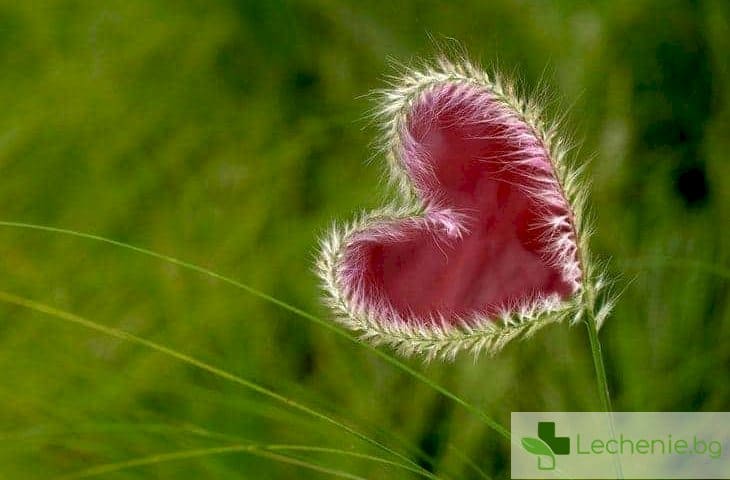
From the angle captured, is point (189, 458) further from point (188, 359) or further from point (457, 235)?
point (457, 235)

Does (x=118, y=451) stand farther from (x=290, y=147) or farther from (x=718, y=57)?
(x=718, y=57)

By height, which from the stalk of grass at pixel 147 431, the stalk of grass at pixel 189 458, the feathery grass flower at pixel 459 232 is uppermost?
the feathery grass flower at pixel 459 232

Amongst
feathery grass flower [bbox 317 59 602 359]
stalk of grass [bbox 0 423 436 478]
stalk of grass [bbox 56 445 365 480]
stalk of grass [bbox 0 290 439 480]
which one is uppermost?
feathery grass flower [bbox 317 59 602 359]

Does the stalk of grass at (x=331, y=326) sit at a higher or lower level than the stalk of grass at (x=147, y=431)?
higher

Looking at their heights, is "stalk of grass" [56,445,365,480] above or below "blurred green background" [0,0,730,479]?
below

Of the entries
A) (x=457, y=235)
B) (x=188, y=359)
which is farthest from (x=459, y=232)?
(x=188, y=359)
